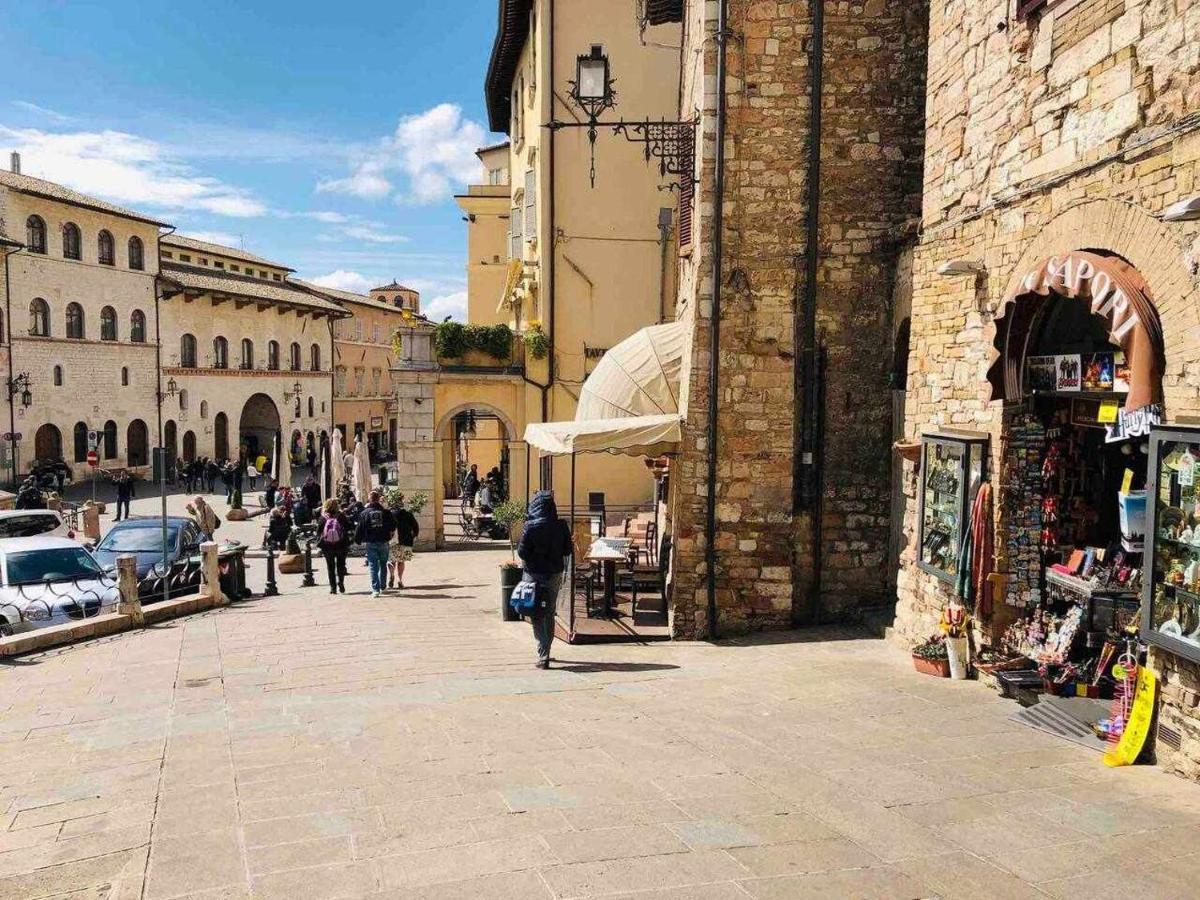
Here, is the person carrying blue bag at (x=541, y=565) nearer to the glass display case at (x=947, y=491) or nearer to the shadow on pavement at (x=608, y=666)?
the shadow on pavement at (x=608, y=666)

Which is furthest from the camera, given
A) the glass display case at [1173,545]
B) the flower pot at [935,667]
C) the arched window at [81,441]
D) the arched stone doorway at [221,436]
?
the arched stone doorway at [221,436]

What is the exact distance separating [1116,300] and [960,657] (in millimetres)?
3602

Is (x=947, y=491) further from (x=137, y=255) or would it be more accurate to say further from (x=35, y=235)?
(x=137, y=255)

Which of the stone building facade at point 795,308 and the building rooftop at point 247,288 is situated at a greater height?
the building rooftop at point 247,288

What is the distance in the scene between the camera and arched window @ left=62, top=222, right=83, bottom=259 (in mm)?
41625

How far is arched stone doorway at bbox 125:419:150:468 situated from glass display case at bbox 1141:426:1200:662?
151ft

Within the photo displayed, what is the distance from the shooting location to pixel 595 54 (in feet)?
41.1

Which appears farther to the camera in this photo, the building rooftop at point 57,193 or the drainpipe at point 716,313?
the building rooftop at point 57,193

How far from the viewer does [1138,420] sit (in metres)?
6.05

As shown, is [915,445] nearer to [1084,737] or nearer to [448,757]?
[1084,737]

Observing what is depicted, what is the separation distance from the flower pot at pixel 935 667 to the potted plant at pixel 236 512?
84.7ft

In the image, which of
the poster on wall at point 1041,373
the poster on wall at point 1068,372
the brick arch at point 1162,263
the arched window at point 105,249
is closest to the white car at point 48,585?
the poster on wall at point 1041,373

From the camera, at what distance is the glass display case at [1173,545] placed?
18.2ft

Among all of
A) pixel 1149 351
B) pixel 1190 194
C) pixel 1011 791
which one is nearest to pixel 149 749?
pixel 1011 791
